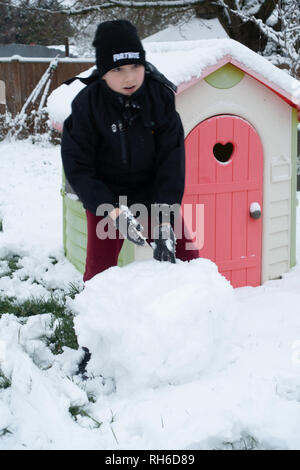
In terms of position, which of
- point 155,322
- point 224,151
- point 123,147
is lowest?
point 155,322

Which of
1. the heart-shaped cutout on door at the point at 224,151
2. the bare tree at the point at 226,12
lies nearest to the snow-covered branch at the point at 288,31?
the bare tree at the point at 226,12

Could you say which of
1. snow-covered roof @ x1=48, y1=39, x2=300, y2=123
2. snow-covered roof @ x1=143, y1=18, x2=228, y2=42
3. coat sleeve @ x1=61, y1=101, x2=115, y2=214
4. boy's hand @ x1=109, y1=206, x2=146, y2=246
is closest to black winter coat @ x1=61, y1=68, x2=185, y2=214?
coat sleeve @ x1=61, y1=101, x2=115, y2=214

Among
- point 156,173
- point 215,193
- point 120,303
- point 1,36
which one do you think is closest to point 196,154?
point 215,193

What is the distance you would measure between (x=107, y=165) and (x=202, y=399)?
115 centimetres

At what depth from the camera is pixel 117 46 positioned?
2453mm

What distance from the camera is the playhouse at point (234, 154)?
3.54 m

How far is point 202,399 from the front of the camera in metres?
2.23

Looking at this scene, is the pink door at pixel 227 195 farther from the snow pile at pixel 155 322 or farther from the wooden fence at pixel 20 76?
the wooden fence at pixel 20 76

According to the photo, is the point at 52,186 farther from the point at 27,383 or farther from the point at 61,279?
the point at 27,383

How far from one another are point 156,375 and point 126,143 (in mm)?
1051

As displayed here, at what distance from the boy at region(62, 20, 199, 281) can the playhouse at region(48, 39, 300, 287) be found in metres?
0.74

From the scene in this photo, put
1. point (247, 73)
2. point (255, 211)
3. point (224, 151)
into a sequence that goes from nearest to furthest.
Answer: point (247, 73), point (255, 211), point (224, 151)

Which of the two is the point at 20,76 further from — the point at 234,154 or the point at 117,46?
the point at 117,46

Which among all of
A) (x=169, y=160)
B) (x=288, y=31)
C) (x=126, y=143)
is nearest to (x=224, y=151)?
(x=169, y=160)
